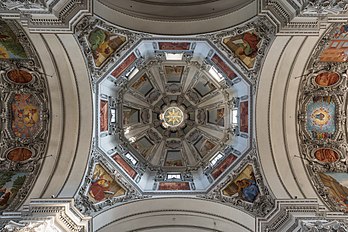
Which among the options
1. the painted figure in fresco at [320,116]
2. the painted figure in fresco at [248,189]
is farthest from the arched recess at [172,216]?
the painted figure in fresco at [320,116]

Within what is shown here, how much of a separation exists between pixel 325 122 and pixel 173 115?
844cm

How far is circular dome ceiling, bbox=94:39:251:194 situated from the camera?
48.5 ft

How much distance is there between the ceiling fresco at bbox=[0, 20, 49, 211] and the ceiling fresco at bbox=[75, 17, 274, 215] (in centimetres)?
241

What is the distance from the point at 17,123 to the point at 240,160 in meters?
10.2

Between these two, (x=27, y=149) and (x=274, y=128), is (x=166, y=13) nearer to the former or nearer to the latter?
(x=274, y=128)

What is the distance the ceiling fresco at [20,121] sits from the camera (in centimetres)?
1338

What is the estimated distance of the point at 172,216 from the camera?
14688mm

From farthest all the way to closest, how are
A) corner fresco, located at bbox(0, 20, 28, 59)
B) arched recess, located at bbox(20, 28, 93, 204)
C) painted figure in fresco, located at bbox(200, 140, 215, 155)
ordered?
painted figure in fresco, located at bbox(200, 140, 215, 155), arched recess, located at bbox(20, 28, 93, 204), corner fresco, located at bbox(0, 20, 28, 59)

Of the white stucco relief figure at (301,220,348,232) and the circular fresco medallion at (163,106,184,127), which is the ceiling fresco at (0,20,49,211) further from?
the white stucco relief figure at (301,220,348,232)

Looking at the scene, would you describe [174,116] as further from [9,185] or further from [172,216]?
[9,185]

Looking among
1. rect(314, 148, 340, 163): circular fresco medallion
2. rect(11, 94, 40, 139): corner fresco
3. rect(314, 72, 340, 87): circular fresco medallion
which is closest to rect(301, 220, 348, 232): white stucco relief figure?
rect(314, 148, 340, 163): circular fresco medallion

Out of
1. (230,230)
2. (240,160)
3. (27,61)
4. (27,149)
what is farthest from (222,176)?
(27,61)

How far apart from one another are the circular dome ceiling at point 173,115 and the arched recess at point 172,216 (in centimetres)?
68

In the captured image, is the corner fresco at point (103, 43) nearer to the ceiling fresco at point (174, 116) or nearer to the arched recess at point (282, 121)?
the ceiling fresco at point (174, 116)
